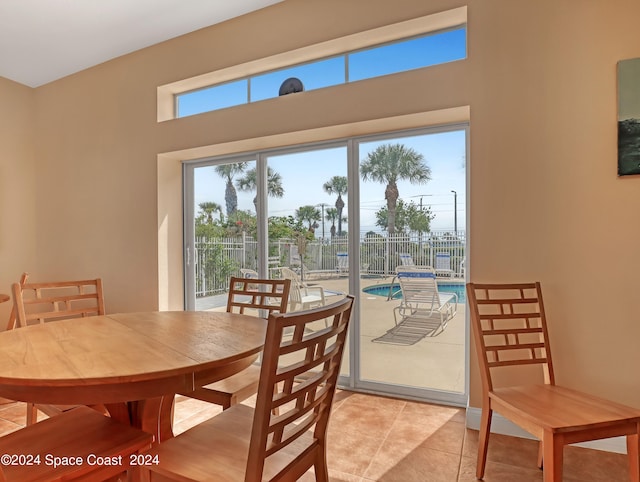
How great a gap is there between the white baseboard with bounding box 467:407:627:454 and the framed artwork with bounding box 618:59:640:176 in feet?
4.78

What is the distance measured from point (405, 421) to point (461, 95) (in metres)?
2.12

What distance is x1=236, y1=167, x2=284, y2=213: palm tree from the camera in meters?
3.34

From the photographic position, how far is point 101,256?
12.6ft

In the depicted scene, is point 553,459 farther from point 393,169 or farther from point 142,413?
point 393,169

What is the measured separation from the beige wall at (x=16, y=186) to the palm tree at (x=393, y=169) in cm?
400

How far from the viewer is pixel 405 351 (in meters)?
2.84

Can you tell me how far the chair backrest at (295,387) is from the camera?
38.1 inches

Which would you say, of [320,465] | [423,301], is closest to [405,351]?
[423,301]

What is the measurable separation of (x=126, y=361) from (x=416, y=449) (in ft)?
5.43

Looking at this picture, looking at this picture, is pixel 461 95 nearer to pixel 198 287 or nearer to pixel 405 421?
pixel 405 421

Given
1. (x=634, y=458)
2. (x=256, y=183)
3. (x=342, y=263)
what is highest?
(x=256, y=183)

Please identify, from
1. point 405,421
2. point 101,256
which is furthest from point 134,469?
point 101,256

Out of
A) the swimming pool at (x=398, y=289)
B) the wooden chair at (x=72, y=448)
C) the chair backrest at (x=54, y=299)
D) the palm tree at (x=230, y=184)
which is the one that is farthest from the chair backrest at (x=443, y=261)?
the chair backrest at (x=54, y=299)

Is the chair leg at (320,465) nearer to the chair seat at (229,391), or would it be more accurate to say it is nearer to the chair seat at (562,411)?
the chair seat at (229,391)
